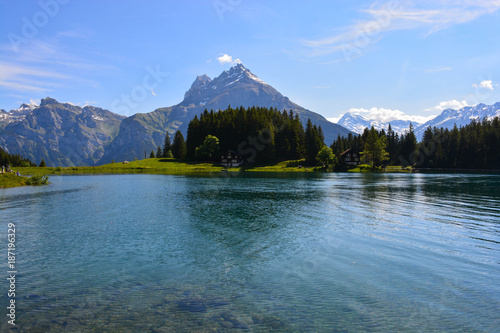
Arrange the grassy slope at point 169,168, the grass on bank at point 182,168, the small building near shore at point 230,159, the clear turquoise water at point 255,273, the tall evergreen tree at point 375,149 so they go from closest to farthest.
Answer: the clear turquoise water at point 255,273 < the grassy slope at point 169,168 < the grass on bank at point 182,168 < the small building near shore at point 230,159 < the tall evergreen tree at point 375,149

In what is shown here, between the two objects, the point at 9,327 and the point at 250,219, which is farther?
the point at 250,219

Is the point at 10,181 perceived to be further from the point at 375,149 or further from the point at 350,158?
the point at 375,149

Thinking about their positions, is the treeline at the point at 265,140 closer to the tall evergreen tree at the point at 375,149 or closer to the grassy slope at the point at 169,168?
the grassy slope at the point at 169,168

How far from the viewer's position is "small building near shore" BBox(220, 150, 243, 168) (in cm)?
18405

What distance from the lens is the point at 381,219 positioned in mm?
37500

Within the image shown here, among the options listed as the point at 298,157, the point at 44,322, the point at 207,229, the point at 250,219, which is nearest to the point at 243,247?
the point at 207,229

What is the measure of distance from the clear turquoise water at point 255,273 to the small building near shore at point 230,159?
145 m

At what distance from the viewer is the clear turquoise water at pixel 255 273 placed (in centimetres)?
1334

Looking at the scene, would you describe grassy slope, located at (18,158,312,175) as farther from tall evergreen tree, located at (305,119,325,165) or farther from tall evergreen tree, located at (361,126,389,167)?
tall evergreen tree, located at (361,126,389,167)

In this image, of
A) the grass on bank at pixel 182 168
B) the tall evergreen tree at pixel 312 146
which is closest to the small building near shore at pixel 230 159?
the grass on bank at pixel 182 168

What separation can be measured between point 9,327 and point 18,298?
335 centimetres

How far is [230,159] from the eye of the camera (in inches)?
7303

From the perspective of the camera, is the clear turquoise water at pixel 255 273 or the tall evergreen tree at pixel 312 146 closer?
the clear turquoise water at pixel 255 273

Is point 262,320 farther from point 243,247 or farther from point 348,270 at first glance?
point 243,247
